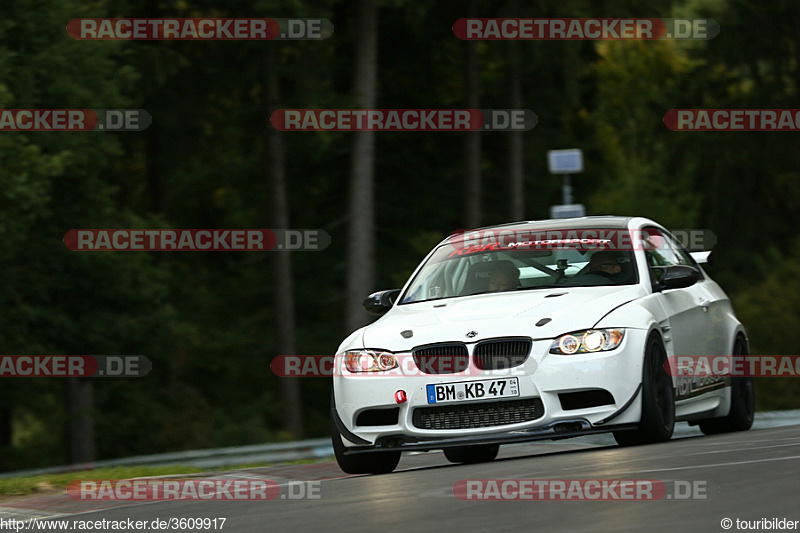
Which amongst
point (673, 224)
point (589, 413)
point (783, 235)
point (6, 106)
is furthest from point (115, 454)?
point (589, 413)

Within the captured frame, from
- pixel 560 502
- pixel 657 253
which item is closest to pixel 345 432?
pixel 657 253

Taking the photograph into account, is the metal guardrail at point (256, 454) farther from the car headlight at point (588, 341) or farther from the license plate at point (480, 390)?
the car headlight at point (588, 341)

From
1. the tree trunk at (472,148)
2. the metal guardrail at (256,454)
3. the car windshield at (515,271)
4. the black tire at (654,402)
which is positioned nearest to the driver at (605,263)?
the car windshield at (515,271)

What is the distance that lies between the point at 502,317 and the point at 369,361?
903mm

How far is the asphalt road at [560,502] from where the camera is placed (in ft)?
21.3

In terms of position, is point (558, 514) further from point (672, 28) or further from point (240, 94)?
point (672, 28)

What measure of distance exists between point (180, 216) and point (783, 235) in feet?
55.2

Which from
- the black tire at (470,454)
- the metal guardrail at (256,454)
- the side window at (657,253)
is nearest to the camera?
the side window at (657,253)

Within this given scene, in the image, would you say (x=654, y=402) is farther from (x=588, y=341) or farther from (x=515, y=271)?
(x=515, y=271)

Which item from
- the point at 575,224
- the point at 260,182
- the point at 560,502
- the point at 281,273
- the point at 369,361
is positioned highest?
the point at 260,182

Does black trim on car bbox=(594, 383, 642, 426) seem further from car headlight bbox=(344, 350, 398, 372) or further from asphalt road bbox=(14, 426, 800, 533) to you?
car headlight bbox=(344, 350, 398, 372)

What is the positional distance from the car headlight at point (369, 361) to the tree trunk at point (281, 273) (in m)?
22.4

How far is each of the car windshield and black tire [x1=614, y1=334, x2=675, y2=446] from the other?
0.77 m

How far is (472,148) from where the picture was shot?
37344mm
